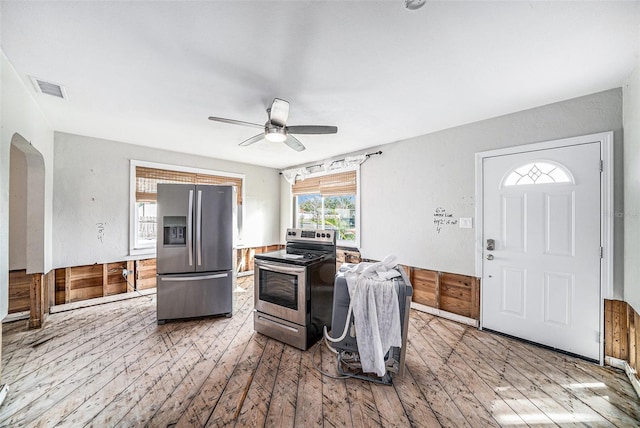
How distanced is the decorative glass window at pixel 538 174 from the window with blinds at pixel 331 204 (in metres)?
2.16

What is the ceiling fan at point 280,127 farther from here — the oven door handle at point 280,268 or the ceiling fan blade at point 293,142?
the oven door handle at point 280,268

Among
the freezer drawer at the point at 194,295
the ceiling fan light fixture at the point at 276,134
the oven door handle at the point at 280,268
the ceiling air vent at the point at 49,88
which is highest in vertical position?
the ceiling air vent at the point at 49,88

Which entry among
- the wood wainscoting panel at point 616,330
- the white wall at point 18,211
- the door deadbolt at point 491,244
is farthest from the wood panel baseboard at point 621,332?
the white wall at point 18,211

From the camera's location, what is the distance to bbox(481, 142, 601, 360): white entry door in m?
2.30

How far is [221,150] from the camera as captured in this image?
4293 mm

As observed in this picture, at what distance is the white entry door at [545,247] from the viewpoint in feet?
7.55

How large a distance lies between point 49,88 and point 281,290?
2873 millimetres

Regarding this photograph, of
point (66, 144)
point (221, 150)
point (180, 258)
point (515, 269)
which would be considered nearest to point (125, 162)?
point (66, 144)

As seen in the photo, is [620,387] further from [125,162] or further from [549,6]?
[125,162]

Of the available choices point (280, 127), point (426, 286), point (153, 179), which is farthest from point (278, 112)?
point (153, 179)

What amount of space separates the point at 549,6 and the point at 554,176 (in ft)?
5.73

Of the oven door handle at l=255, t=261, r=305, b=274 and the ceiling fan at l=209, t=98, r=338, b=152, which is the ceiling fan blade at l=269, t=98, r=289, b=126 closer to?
the ceiling fan at l=209, t=98, r=338, b=152

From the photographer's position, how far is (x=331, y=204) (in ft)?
16.0

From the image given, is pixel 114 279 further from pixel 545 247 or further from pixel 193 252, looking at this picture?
pixel 545 247
